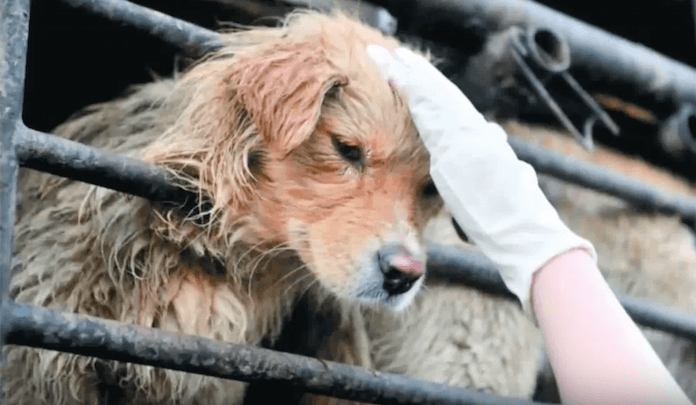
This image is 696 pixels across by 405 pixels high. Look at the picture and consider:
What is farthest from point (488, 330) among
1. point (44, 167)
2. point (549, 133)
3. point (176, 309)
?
point (44, 167)

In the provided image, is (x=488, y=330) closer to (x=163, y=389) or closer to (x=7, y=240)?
Result: (x=163, y=389)

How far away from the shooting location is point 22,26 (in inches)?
46.8

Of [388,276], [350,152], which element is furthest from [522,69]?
[388,276]

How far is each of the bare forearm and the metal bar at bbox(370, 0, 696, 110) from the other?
2.98ft

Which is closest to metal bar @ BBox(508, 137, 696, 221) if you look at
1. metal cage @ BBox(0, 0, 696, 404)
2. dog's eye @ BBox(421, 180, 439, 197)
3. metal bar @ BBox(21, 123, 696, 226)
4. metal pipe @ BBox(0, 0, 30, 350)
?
dog's eye @ BBox(421, 180, 439, 197)

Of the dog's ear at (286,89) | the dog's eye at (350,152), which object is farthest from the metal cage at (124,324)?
the dog's eye at (350,152)

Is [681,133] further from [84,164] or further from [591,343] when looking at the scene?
[84,164]

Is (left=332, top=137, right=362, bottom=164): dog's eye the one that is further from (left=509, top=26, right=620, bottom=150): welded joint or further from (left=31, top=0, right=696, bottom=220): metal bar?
→ (left=509, top=26, right=620, bottom=150): welded joint

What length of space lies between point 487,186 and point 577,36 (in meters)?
1.02

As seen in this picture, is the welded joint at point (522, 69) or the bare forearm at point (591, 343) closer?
Result: the bare forearm at point (591, 343)

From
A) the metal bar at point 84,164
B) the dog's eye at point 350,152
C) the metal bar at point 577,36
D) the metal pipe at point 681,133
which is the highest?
the metal bar at point 84,164

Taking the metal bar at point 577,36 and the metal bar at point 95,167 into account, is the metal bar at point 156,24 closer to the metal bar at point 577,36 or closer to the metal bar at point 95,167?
the metal bar at point 95,167

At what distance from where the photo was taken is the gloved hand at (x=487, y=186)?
3.62 ft

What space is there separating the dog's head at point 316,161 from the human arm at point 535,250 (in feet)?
0.29
